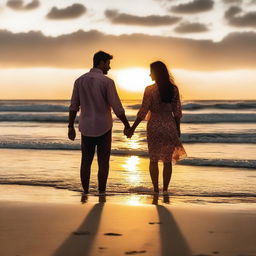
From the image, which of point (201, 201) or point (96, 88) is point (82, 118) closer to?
point (96, 88)

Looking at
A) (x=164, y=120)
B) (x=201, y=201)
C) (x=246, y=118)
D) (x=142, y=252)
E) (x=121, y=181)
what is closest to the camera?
(x=142, y=252)

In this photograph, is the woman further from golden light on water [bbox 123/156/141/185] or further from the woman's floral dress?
golden light on water [bbox 123/156/141/185]

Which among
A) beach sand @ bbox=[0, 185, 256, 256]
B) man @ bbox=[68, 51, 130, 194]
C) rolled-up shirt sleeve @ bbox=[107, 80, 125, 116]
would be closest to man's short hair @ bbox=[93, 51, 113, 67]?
man @ bbox=[68, 51, 130, 194]

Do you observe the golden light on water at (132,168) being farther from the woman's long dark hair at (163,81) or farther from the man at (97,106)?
the woman's long dark hair at (163,81)

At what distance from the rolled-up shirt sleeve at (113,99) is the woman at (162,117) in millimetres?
413

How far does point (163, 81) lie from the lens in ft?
22.7

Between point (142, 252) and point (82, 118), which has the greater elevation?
point (82, 118)

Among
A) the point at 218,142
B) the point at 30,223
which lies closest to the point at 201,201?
the point at 30,223

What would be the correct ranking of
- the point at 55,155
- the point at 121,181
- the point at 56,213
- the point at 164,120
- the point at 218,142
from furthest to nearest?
the point at 218,142, the point at 55,155, the point at 121,181, the point at 164,120, the point at 56,213

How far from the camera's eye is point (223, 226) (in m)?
4.84

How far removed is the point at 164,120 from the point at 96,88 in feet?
3.39

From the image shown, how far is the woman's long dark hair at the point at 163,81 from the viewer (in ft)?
22.6

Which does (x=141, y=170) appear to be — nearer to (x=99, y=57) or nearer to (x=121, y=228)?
(x=99, y=57)

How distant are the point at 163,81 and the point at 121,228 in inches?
108
